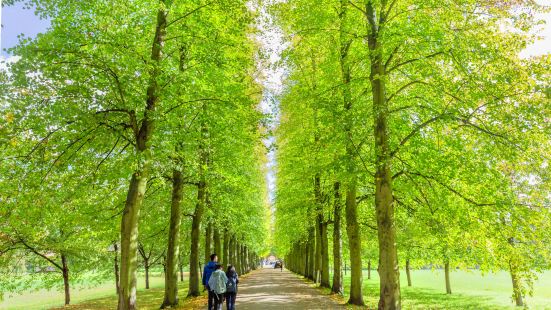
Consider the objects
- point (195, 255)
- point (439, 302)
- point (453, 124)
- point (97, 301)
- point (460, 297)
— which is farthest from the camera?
point (460, 297)

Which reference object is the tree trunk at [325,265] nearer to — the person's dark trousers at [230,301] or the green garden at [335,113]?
the green garden at [335,113]

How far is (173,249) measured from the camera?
1655cm

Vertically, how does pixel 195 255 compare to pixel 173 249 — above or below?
below

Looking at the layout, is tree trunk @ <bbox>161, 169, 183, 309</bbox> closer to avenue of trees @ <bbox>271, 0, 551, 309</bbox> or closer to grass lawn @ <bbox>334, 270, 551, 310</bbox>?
avenue of trees @ <bbox>271, 0, 551, 309</bbox>

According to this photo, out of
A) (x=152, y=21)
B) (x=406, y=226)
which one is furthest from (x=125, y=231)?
(x=406, y=226)

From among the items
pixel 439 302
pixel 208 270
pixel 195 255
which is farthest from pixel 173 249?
pixel 439 302

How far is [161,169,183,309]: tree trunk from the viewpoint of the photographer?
52.5ft

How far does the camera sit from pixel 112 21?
1023 centimetres

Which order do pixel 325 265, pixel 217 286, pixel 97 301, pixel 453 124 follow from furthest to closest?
pixel 97 301
pixel 325 265
pixel 217 286
pixel 453 124

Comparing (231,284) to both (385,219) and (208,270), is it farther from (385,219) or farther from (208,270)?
(385,219)

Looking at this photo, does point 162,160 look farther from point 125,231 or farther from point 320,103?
point 320,103

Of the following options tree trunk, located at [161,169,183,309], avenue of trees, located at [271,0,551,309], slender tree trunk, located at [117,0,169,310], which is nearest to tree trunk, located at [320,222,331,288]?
avenue of trees, located at [271,0,551,309]

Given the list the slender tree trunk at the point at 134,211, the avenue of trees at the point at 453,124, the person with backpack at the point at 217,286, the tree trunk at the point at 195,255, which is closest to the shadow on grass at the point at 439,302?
the avenue of trees at the point at 453,124

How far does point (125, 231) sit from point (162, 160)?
8.36ft
